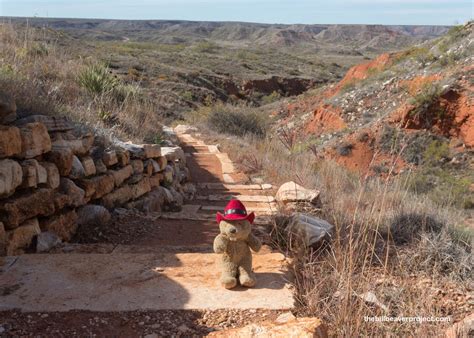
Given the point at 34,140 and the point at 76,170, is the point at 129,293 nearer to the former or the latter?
the point at 34,140

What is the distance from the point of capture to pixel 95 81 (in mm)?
8320

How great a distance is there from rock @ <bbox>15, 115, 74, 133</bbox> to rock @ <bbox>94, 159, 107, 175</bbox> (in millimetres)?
438

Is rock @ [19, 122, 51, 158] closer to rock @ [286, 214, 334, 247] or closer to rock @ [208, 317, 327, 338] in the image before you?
rock @ [286, 214, 334, 247]

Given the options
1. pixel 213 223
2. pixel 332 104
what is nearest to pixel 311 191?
pixel 213 223

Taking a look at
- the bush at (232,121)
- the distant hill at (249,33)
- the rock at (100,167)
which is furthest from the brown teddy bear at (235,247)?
the distant hill at (249,33)

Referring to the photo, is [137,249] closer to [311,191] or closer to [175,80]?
[311,191]

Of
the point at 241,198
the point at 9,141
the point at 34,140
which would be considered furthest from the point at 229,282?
the point at 241,198

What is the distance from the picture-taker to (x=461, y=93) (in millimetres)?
14539

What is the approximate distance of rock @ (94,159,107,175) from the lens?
5113 millimetres

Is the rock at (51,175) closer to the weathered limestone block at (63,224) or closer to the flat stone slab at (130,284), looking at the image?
the weathered limestone block at (63,224)

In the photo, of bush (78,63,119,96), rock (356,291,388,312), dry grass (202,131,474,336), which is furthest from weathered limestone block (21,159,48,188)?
bush (78,63,119,96)

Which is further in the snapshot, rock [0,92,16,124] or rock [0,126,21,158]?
rock [0,92,16,124]

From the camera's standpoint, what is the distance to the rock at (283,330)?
2.34m

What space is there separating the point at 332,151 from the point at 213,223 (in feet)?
33.7
